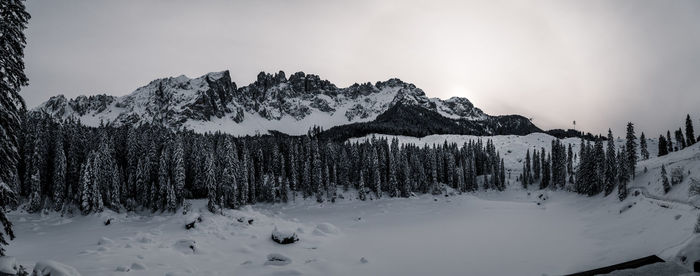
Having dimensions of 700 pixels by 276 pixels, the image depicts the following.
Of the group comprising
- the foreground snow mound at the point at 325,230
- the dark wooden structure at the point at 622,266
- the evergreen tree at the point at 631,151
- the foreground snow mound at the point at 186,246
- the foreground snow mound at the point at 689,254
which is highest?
the evergreen tree at the point at 631,151

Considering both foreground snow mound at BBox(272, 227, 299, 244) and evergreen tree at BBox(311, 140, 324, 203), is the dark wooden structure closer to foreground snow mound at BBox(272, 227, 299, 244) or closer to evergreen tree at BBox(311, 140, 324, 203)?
foreground snow mound at BBox(272, 227, 299, 244)

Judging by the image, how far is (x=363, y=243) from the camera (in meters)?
49.1

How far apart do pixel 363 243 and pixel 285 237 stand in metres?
10.7

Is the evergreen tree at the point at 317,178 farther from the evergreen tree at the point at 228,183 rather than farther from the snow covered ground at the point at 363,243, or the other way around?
the evergreen tree at the point at 228,183

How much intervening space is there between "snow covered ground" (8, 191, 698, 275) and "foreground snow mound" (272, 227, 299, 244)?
825mm

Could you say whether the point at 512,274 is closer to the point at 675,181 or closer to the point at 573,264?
the point at 573,264

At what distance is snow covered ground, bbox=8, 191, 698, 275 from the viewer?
32750 millimetres

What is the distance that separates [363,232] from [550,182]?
357ft

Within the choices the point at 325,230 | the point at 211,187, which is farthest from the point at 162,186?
the point at 325,230

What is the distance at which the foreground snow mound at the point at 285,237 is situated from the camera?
45594 mm

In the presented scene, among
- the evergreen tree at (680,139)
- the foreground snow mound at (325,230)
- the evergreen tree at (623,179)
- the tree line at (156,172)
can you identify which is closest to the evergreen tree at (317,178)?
the tree line at (156,172)

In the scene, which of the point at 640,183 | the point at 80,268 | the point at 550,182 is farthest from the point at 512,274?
the point at 550,182

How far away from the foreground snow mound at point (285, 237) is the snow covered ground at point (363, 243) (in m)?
0.82

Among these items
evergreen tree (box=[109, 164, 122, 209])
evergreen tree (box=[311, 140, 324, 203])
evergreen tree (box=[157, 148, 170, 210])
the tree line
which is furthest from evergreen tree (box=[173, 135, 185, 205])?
evergreen tree (box=[311, 140, 324, 203])
